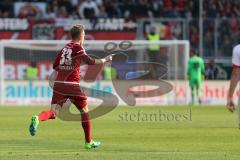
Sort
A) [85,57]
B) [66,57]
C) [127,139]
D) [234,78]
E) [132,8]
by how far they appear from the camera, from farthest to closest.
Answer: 1. [132,8]
2. [127,139]
3. [66,57]
4. [85,57]
5. [234,78]

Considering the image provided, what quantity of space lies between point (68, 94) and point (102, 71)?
18340 mm

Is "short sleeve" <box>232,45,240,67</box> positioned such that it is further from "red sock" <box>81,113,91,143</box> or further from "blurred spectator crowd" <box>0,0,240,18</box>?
"blurred spectator crowd" <box>0,0,240,18</box>

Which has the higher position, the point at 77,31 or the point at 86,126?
the point at 77,31

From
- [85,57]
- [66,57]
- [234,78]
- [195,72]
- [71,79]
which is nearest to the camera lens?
[234,78]

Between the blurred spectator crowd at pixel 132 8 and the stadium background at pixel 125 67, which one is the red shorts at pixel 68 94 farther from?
the blurred spectator crowd at pixel 132 8

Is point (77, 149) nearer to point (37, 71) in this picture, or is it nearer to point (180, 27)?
point (37, 71)

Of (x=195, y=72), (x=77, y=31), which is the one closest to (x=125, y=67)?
(x=195, y=72)

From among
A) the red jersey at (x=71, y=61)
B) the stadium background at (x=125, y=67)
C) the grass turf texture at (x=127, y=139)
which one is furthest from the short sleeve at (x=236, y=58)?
the stadium background at (x=125, y=67)

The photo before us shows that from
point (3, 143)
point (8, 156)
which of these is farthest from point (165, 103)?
point (8, 156)

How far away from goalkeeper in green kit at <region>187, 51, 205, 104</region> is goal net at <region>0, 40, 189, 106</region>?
97cm

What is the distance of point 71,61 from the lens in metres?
14.1

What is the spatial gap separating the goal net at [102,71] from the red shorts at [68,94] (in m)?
16.8

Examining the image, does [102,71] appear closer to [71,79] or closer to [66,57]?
[71,79]

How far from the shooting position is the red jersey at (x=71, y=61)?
46.0 feet
